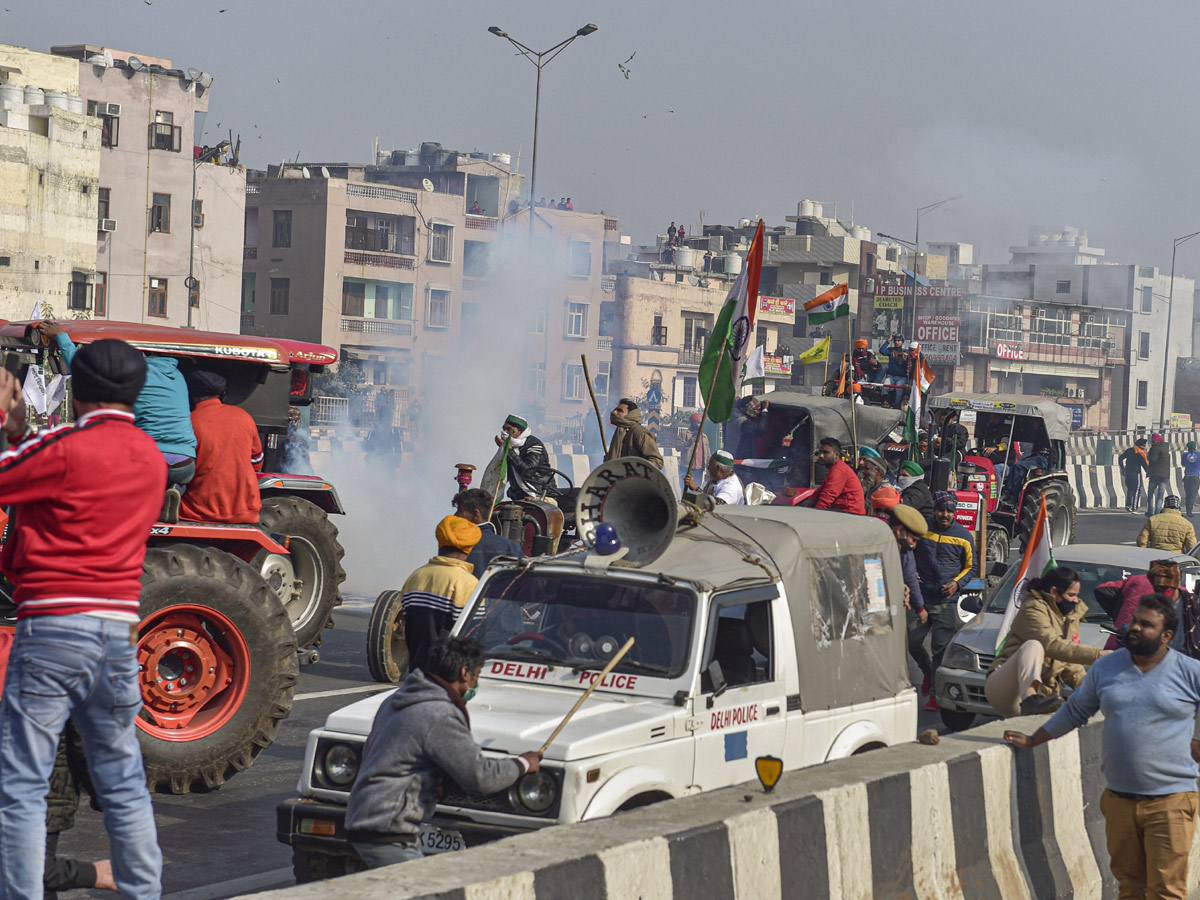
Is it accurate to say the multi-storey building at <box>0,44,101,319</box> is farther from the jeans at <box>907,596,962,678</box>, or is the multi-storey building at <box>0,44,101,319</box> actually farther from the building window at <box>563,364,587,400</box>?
the jeans at <box>907,596,962,678</box>

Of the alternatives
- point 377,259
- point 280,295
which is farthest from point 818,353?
point 280,295

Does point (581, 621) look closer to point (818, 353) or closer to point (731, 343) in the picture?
point (731, 343)

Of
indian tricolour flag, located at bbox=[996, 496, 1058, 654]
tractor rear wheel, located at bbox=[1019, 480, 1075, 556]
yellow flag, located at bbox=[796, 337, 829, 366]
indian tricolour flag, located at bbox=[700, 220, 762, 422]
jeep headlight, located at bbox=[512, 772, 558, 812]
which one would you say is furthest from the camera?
yellow flag, located at bbox=[796, 337, 829, 366]

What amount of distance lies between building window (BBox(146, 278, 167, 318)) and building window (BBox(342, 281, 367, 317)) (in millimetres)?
10034

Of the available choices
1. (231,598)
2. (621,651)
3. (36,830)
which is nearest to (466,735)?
(621,651)

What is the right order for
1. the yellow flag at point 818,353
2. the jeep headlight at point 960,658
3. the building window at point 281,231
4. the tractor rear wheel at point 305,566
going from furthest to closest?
the building window at point 281,231 < the yellow flag at point 818,353 < the tractor rear wheel at point 305,566 < the jeep headlight at point 960,658

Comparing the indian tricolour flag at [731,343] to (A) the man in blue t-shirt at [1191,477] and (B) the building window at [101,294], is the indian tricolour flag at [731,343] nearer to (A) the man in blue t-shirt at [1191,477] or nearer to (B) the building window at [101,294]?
(A) the man in blue t-shirt at [1191,477]

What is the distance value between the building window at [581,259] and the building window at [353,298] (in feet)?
40.9

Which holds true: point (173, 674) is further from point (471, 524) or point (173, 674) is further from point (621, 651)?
point (621, 651)

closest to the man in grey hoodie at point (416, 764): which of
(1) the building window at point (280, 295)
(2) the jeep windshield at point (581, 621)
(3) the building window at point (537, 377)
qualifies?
(2) the jeep windshield at point (581, 621)

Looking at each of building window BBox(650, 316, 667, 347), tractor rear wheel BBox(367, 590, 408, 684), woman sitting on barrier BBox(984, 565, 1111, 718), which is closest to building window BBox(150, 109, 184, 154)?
building window BBox(650, 316, 667, 347)

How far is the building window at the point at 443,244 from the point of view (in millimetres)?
69438

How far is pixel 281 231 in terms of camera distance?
66.4m

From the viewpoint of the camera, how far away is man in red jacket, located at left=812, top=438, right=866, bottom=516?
1497 centimetres
